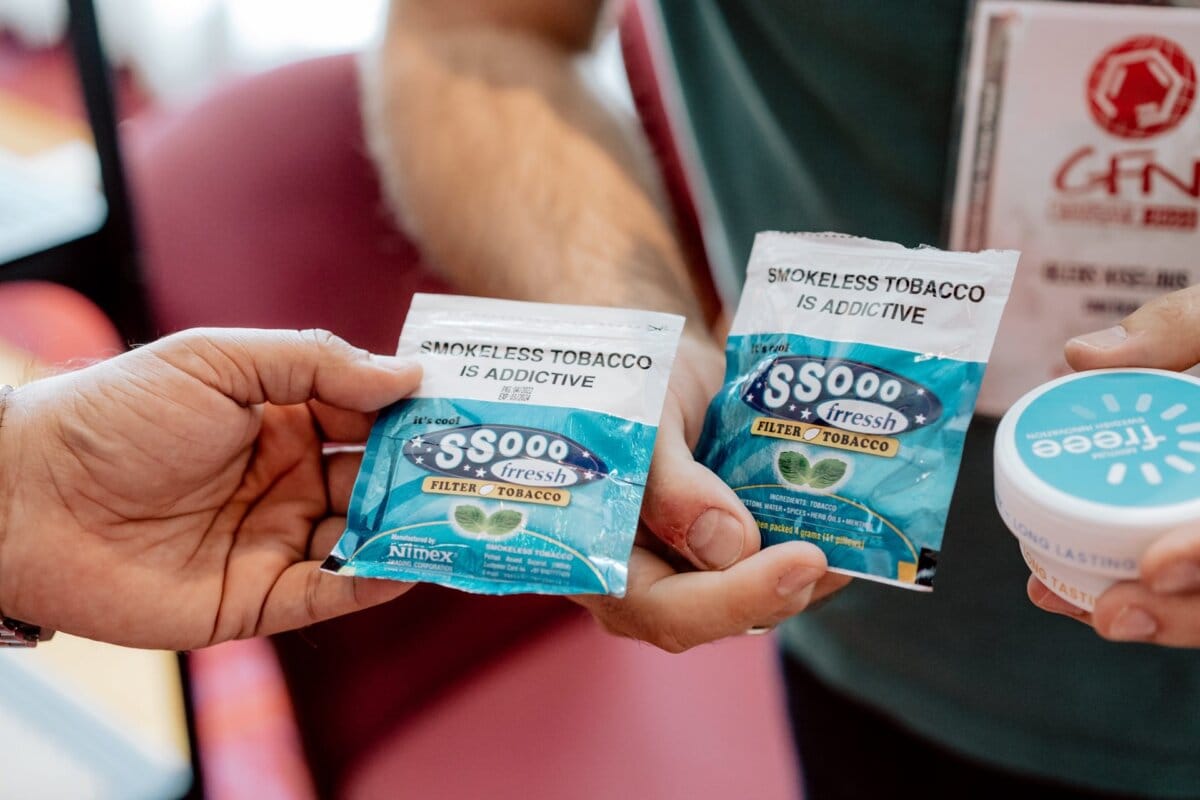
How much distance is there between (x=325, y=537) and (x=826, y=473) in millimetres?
342

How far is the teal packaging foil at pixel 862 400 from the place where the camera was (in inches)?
24.4

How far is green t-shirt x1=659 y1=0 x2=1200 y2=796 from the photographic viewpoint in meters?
0.76

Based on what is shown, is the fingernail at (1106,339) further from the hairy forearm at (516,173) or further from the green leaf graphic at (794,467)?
the hairy forearm at (516,173)

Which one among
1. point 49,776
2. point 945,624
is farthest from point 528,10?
point 49,776

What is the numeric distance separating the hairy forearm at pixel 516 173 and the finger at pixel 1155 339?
1.14ft

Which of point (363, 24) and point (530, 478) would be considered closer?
point (530, 478)

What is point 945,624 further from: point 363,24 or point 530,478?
point 363,24

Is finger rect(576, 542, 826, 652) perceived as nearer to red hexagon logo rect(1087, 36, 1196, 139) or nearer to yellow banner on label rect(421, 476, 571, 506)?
yellow banner on label rect(421, 476, 571, 506)

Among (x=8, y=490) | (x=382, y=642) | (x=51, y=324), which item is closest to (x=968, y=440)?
(x=8, y=490)

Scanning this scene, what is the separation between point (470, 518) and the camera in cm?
65

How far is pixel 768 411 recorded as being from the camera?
26.2 inches

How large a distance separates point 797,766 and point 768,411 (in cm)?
58

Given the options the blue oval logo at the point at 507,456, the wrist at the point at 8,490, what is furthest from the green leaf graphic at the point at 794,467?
the wrist at the point at 8,490

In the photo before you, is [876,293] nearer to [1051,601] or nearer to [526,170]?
[1051,601]
